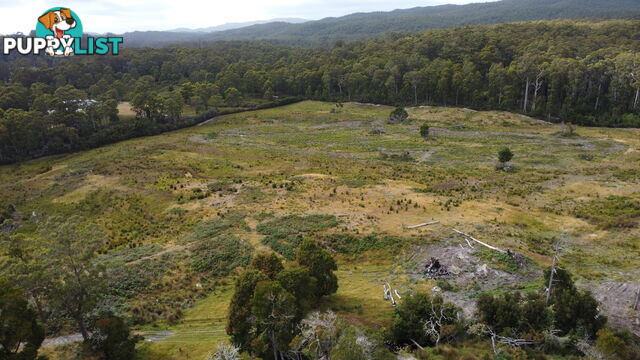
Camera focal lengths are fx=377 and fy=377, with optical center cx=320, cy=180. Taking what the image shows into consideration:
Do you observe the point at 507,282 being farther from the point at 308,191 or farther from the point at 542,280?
the point at 308,191

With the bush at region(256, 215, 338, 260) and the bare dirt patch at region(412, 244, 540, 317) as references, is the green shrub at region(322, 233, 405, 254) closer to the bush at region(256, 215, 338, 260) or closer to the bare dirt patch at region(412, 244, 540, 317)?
the bush at region(256, 215, 338, 260)

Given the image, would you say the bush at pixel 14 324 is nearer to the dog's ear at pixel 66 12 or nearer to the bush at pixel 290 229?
the bush at pixel 290 229

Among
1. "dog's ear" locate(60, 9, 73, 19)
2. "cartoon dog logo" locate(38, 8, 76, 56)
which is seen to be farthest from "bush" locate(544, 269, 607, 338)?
"dog's ear" locate(60, 9, 73, 19)

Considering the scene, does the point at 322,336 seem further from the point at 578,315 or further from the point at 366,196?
the point at 366,196

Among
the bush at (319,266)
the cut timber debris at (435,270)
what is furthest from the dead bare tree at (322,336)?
the cut timber debris at (435,270)

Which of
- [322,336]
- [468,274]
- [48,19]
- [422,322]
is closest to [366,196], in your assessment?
[468,274]

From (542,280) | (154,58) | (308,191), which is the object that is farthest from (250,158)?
(154,58)

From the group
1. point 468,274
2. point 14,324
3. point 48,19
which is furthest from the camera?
point 48,19
